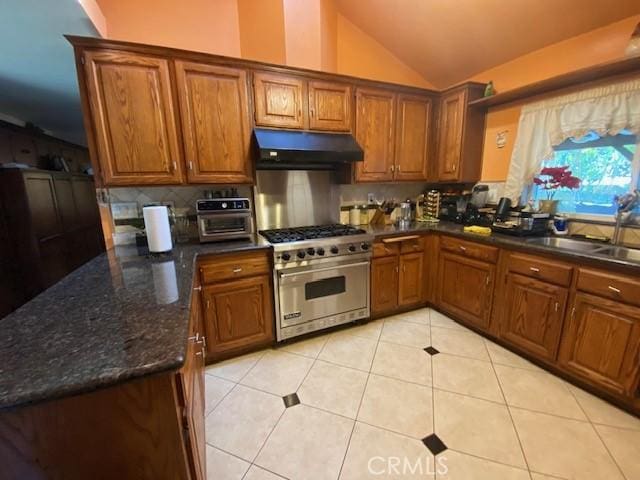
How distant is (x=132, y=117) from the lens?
6.47ft

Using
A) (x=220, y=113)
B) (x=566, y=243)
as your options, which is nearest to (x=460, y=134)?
(x=566, y=243)

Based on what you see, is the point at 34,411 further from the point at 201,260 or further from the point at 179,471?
the point at 201,260

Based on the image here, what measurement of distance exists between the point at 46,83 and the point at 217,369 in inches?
143

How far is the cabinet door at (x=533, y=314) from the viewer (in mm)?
1909

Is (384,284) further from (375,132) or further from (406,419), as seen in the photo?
(375,132)

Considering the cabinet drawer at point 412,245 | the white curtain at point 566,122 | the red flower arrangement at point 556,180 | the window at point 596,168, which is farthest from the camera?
the cabinet drawer at point 412,245

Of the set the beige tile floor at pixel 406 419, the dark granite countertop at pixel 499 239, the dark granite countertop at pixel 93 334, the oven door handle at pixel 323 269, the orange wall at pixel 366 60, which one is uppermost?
the orange wall at pixel 366 60

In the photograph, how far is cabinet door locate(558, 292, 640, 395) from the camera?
1.58 metres

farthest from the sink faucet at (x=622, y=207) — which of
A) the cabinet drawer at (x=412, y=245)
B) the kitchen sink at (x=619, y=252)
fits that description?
the cabinet drawer at (x=412, y=245)

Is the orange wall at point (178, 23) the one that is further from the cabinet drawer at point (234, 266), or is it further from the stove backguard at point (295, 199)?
the cabinet drawer at point (234, 266)

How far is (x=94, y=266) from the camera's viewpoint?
1696mm

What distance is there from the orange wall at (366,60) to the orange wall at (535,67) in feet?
2.53

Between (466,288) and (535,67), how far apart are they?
2.08 m

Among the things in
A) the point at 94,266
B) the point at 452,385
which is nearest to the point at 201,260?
the point at 94,266
